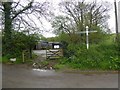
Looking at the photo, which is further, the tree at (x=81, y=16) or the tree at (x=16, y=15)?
the tree at (x=81, y=16)

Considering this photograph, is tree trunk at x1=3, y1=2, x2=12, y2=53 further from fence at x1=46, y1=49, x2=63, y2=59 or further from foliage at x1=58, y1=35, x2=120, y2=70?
foliage at x1=58, y1=35, x2=120, y2=70

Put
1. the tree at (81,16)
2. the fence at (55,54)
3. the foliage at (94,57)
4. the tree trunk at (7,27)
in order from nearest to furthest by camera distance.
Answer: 1. the foliage at (94,57)
2. the fence at (55,54)
3. the tree trunk at (7,27)
4. the tree at (81,16)

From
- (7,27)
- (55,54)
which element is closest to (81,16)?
(55,54)

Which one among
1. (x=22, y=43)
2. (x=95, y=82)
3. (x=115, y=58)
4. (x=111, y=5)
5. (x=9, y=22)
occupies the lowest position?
(x=95, y=82)

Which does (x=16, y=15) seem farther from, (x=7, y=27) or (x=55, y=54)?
(x=55, y=54)

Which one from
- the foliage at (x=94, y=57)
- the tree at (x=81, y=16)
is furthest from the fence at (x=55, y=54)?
the tree at (x=81, y=16)

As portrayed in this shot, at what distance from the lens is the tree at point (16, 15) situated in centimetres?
1516

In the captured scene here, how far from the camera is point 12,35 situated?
594 inches

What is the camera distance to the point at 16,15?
1582 centimetres

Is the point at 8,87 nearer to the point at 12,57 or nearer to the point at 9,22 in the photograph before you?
the point at 12,57

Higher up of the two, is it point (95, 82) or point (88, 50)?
point (88, 50)

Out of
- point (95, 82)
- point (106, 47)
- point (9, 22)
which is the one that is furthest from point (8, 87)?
point (9, 22)

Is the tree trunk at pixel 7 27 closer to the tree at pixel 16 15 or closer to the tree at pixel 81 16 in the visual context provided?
the tree at pixel 16 15

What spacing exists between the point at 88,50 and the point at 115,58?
5.87ft
